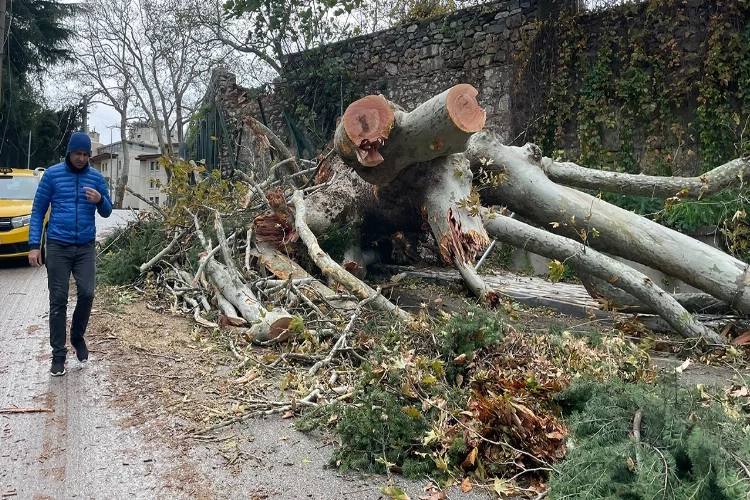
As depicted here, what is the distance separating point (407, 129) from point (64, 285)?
9.56 ft

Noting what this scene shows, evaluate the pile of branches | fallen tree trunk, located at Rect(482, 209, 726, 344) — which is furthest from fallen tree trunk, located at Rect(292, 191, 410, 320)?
fallen tree trunk, located at Rect(482, 209, 726, 344)

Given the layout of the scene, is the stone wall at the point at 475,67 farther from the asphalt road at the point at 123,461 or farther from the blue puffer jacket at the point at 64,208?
the asphalt road at the point at 123,461

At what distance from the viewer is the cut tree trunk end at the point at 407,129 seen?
4.93m

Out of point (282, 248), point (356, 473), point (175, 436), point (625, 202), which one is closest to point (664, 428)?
point (356, 473)

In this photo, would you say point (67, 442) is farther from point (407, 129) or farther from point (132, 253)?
point (132, 253)

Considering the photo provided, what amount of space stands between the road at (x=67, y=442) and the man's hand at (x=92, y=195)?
3.82 ft

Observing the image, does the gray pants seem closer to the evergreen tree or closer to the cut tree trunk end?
the cut tree trunk end

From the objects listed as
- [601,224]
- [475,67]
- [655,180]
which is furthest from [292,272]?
[475,67]

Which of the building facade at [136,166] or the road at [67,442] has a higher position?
the building facade at [136,166]

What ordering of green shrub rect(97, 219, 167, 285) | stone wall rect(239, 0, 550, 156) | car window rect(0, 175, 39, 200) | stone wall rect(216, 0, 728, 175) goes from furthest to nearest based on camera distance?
stone wall rect(239, 0, 550, 156), car window rect(0, 175, 39, 200), stone wall rect(216, 0, 728, 175), green shrub rect(97, 219, 167, 285)

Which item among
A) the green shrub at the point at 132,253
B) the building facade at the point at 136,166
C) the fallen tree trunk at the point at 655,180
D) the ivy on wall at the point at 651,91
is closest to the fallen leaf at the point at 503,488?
the fallen tree trunk at the point at 655,180

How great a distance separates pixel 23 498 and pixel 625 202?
839 cm

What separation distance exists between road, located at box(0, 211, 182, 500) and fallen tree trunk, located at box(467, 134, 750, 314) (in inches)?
151

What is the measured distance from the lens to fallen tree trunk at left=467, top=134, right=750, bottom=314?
5188mm
